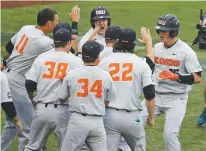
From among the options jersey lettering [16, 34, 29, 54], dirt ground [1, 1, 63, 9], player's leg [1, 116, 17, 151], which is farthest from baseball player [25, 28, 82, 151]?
dirt ground [1, 1, 63, 9]

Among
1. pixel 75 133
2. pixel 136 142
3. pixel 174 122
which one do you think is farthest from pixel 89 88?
pixel 174 122

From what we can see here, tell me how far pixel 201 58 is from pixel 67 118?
9.07 metres

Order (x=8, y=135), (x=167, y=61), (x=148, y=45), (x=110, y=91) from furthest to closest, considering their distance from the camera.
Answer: (x=8, y=135)
(x=167, y=61)
(x=148, y=45)
(x=110, y=91)

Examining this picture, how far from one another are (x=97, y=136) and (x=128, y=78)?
0.73m

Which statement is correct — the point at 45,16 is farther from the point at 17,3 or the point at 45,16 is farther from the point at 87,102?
the point at 17,3

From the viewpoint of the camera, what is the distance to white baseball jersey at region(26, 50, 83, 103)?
632 cm

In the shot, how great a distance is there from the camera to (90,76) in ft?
19.6

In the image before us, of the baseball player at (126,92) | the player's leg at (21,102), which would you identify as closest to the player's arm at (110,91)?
the baseball player at (126,92)

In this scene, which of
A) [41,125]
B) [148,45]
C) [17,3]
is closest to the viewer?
[41,125]

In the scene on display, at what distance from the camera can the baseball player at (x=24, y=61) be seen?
7.29 metres

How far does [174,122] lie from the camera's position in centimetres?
702

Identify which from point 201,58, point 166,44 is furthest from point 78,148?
point 201,58

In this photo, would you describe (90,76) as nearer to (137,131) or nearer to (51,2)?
(137,131)

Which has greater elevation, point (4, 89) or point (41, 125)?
point (4, 89)
